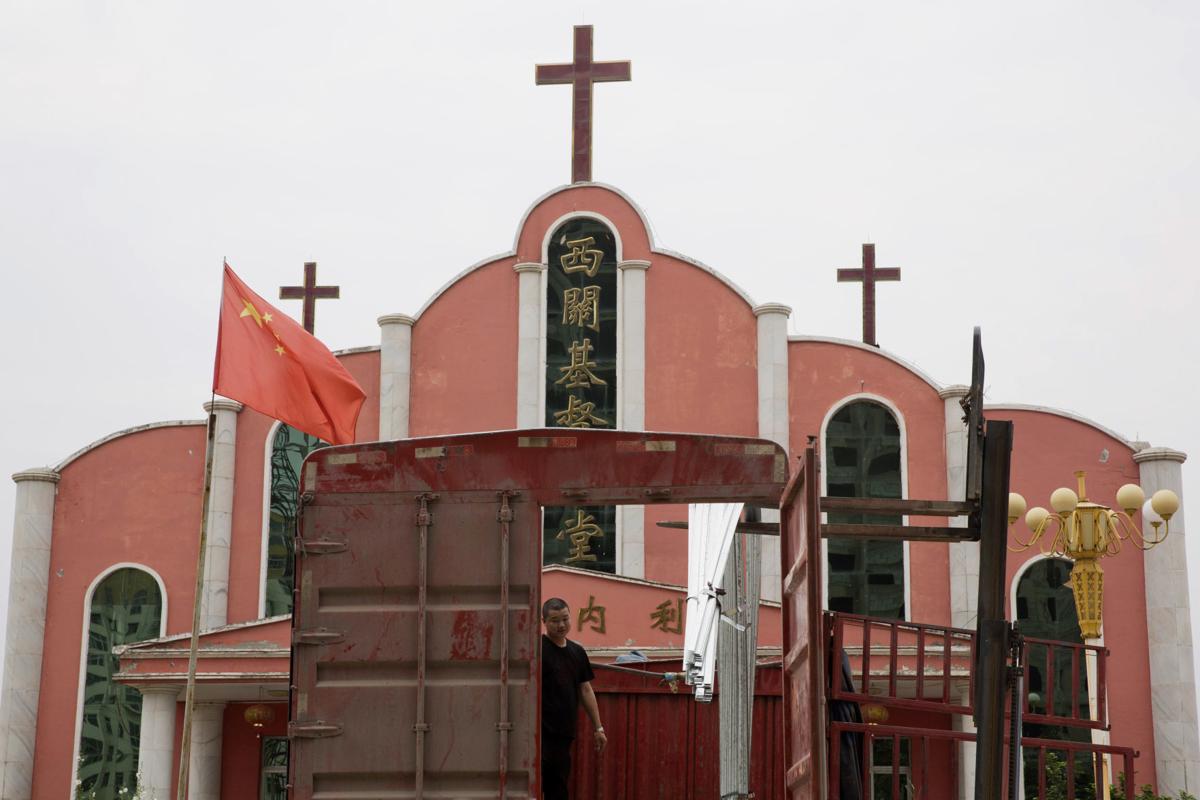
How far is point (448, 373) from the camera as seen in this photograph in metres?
24.8

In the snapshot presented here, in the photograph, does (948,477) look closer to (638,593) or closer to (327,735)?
(638,593)

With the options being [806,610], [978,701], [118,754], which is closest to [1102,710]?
[978,701]

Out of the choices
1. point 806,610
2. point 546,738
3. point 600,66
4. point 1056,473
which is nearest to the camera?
point 806,610

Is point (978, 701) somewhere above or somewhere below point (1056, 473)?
below

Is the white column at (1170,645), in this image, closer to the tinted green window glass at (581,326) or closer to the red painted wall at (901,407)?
the red painted wall at (901,407)

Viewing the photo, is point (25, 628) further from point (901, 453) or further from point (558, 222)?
point (901, 453)

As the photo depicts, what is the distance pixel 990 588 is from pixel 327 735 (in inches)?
149

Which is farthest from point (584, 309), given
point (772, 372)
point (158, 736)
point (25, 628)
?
point (25, 628)

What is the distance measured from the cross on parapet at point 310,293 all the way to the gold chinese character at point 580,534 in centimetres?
614

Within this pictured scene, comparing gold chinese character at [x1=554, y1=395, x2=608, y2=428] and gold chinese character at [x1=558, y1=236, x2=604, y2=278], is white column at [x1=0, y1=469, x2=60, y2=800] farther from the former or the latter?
gold chinese character at [x1=558, y1=236, x2=604, y2=278]

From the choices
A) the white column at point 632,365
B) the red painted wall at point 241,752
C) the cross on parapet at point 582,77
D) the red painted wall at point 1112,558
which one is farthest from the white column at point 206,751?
the red painted wall at point 1112,558

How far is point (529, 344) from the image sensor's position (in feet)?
80.5

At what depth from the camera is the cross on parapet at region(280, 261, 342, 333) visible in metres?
27.1

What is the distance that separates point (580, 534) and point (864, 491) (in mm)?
4107
